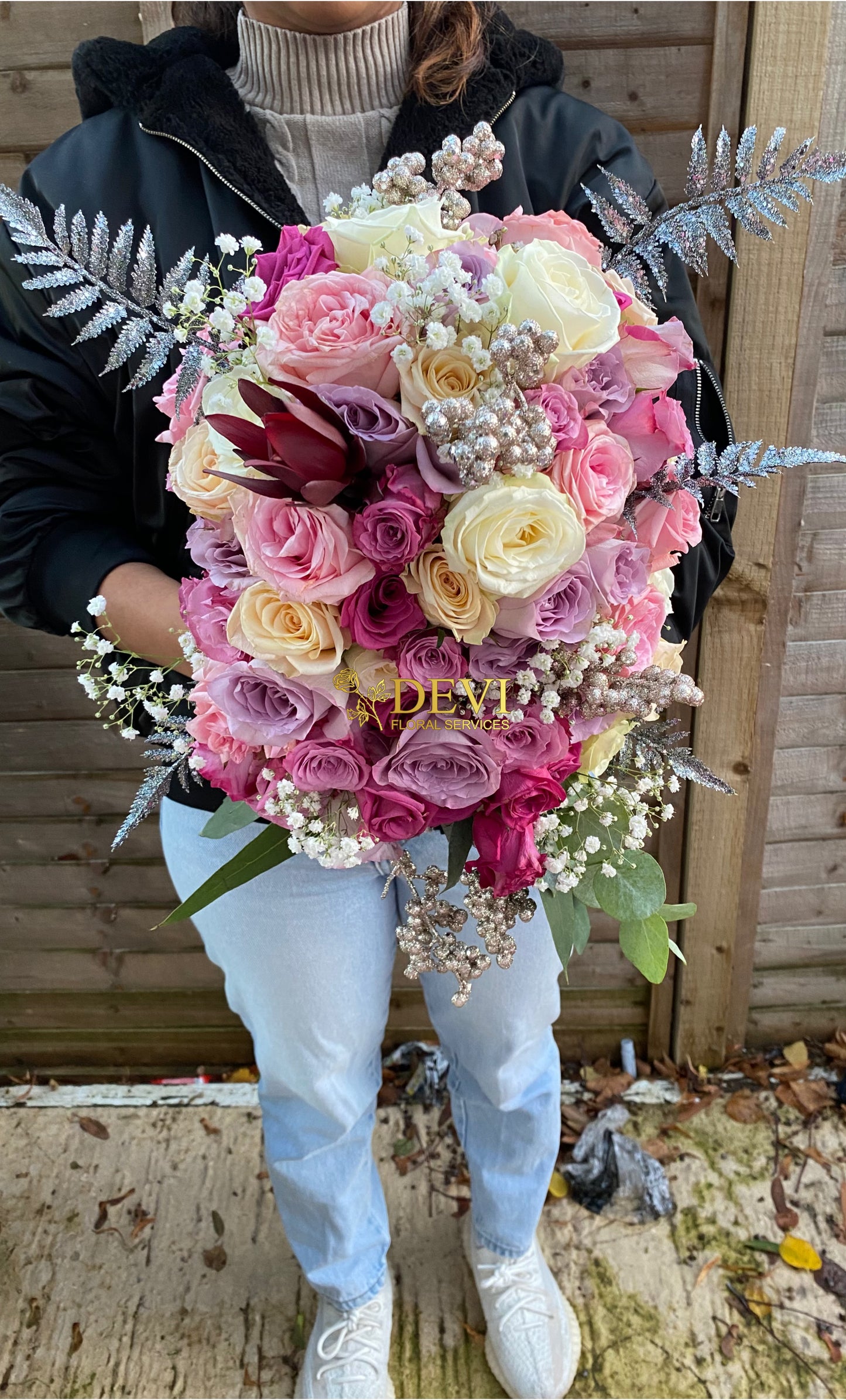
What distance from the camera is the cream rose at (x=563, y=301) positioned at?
62 centimetres

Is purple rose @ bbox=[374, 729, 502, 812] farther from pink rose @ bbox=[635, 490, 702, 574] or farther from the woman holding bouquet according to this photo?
pink rose @ bbox=[635, 490, 702, 574]

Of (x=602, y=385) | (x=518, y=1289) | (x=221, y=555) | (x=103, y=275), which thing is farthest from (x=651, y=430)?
(x=518, y=1289)

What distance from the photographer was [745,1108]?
1.92m

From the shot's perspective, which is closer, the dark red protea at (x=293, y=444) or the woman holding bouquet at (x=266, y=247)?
the dark red protea at (x=293, y=444)

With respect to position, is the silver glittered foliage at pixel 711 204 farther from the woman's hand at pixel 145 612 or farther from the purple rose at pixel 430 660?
the woman's hand at pixel 145 612

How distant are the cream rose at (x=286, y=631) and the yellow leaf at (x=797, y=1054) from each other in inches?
70.6

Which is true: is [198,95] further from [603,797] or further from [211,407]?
[603,797]

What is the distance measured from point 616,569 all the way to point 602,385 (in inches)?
5.5

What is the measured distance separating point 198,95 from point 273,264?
1.48 feet

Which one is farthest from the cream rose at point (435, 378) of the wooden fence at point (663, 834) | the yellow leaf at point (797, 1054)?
the yellow leaf at point (797, 1054)

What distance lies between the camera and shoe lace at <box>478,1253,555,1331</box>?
59.2 inches

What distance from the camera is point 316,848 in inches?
30.3

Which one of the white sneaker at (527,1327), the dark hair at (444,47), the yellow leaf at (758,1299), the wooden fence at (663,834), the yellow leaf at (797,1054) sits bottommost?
the yellow leaf at (758,1299)

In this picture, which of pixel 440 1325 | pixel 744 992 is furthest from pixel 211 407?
pixel 744 992
